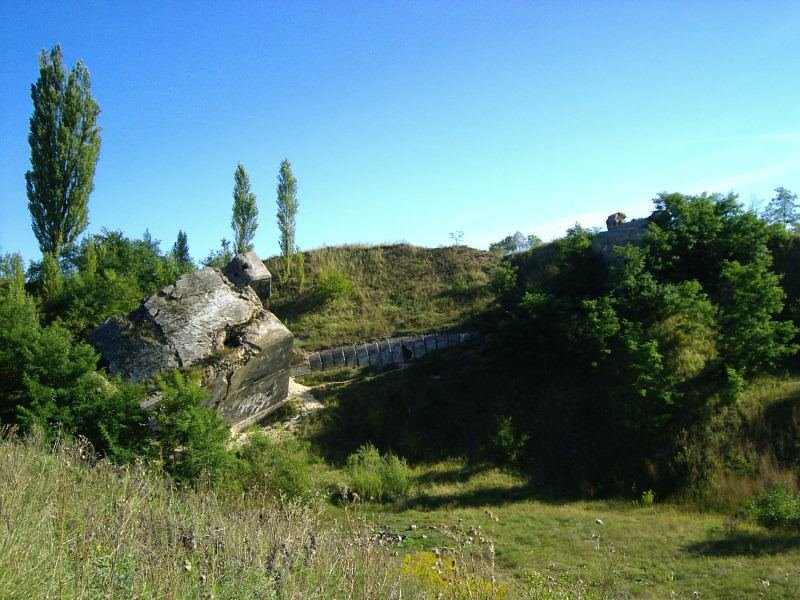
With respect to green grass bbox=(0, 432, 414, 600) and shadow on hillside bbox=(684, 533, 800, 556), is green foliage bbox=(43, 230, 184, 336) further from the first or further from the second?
shadow on hillside bbox=(684, 533, 800, 556)

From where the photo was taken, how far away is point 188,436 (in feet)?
38.8

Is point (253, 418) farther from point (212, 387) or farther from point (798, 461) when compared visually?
point (798, 461)

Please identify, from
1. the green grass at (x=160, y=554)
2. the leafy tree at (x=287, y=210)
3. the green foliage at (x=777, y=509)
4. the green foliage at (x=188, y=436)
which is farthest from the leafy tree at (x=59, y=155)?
the green foliage at (x=777, y=509)

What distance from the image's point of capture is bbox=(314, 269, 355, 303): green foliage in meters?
25.1

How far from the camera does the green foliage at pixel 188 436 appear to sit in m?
11.4

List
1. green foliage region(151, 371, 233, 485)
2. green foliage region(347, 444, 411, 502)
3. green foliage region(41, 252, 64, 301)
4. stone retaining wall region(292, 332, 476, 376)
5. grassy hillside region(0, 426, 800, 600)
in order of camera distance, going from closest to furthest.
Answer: grassy hillside region(0, 426, 800, 600) < green foliage region(151, 371, 233, 485) < green foliage region(347, 444, 411, 502) < green foliage region(41, 252, 64, 301) < stone retaining wall region(292, 332, 476, 376)

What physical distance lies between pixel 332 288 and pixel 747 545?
710 inches

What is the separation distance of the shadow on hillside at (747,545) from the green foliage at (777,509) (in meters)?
0.54

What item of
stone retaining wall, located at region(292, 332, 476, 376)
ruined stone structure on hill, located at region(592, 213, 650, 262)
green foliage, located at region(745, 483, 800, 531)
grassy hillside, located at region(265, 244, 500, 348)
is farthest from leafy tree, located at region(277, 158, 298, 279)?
green foliage, located at region(745, 483, 800, 531)

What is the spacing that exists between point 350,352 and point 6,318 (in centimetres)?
1078

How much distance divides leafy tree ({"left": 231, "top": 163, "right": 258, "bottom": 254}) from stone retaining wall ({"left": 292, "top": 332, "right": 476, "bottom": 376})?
1036 centimetres

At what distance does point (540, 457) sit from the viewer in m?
16.4

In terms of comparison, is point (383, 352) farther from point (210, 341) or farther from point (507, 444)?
point (210, 341)

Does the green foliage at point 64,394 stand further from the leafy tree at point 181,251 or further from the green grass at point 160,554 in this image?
the leafy tree at point 181,251
